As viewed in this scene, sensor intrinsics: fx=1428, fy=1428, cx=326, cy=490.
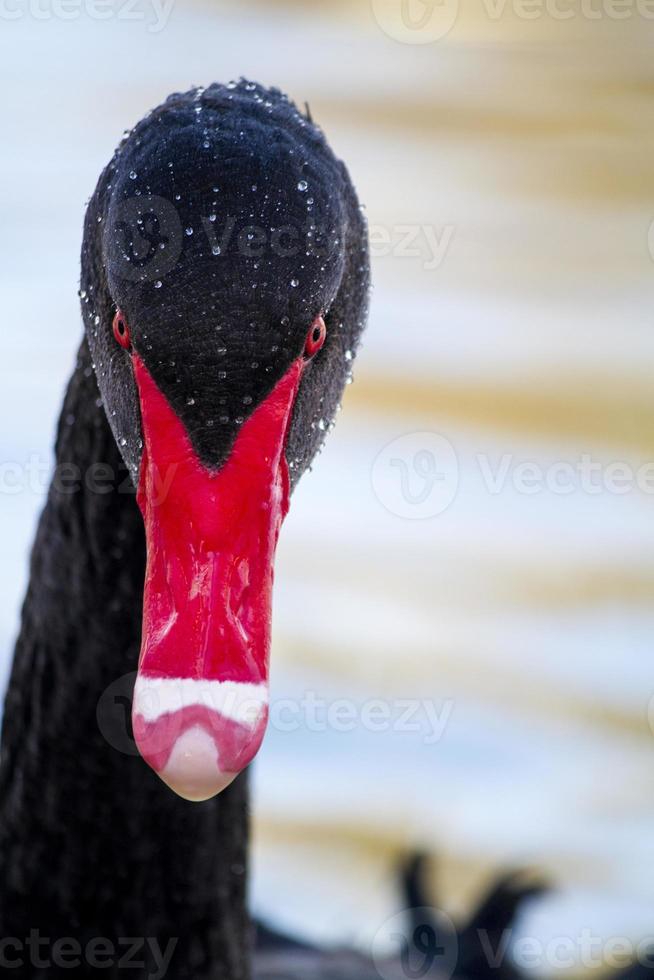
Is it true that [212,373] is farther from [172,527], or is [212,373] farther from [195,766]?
[195,766]

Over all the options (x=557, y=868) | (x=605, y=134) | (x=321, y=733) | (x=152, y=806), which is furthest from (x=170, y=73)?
(x=152, y=806)

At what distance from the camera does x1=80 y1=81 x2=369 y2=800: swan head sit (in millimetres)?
1372

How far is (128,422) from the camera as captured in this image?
5.56 feet

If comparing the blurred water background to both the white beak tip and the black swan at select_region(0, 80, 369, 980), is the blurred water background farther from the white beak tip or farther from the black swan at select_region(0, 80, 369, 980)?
the white beak tip

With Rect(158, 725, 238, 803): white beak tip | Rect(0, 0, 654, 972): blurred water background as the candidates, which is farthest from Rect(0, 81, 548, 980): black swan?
Rect(0, 0, 654, 972): blurred water background

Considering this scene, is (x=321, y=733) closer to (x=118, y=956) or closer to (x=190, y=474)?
(x=118, y=956)

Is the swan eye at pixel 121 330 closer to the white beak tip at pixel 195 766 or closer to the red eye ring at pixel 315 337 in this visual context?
the red eye ring at pixel 315 337

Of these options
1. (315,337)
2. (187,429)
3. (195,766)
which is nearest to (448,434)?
(315,337)

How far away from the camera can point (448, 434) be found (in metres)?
4.68

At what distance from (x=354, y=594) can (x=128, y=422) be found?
2.70 meters

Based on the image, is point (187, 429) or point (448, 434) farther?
point (448, 434)

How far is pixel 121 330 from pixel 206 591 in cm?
35

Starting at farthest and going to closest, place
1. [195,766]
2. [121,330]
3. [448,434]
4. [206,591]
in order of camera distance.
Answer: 1. [448,434]
2. [121,330]
3. [206,591]
4. [195,766]

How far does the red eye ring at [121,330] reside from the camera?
160 centimetres
